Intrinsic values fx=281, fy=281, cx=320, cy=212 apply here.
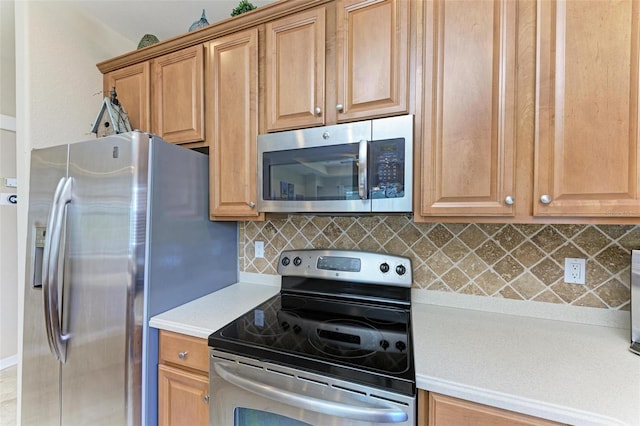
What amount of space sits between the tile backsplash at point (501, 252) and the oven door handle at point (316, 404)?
75cm

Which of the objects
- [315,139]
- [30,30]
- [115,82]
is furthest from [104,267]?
[30,30]

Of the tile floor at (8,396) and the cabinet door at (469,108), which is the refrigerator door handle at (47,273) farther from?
the cabinet door at (469,108)

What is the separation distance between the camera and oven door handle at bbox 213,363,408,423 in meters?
0.80

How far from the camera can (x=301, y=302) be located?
1.53m

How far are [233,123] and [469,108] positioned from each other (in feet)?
3.69

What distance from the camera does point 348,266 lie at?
1.48m

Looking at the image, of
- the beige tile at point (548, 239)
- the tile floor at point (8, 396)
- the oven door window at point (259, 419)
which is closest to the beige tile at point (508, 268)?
the beige tile at point (548, 239)

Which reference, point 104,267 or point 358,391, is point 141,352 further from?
point 358,391

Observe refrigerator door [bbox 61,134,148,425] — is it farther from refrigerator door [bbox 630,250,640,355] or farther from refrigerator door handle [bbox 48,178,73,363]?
refrigerator door [bbox 630,250,640,355]

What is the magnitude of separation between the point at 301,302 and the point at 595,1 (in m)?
1.66

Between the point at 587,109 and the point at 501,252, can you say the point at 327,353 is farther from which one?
the point at 587,109

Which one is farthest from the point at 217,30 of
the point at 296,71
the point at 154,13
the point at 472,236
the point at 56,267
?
the point at 472,236

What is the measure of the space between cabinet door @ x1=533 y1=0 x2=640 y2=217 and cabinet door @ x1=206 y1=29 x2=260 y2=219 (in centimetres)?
122

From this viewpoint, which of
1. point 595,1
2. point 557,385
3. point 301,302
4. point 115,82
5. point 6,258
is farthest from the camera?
point 6,258
